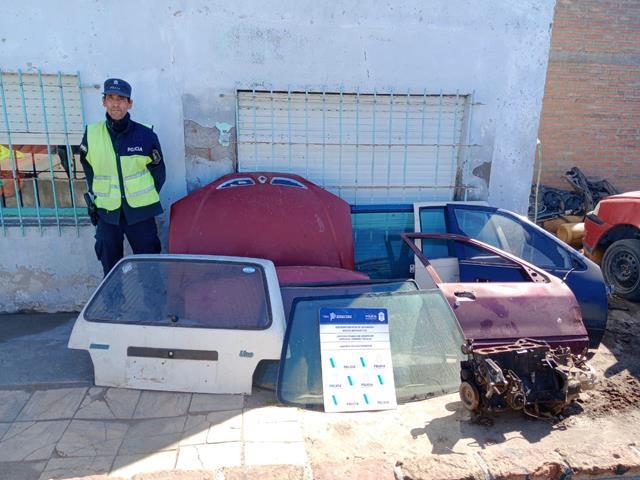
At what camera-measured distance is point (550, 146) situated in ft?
34.3

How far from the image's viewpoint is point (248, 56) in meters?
4.59

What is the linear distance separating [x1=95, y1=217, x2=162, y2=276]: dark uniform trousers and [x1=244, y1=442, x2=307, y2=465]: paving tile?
238 centimetres

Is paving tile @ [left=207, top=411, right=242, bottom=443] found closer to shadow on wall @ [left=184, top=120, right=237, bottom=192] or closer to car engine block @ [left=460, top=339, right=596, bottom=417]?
car engine block @ [left=460, top=339, right=596, bottom=417]

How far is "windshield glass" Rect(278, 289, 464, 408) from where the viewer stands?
2.90 m

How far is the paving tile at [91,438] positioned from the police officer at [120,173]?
6.09 ft

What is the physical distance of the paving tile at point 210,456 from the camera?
241 centimetres

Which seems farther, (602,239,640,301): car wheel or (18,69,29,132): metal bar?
(602,239,640,301): car wheel

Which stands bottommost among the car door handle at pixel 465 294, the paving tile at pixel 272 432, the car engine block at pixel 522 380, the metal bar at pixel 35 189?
the paving tile at pixel 272 432

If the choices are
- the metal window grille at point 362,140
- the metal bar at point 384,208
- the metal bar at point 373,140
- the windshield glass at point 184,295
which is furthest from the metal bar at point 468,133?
the windshield glass at point 184,295

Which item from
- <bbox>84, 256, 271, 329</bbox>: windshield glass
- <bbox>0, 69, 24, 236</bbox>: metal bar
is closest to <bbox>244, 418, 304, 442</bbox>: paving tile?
<bbox>84, 256, 271, 329</bbox>: windshield glass

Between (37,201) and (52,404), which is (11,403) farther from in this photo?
(37,201)

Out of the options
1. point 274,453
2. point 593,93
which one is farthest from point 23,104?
point 593,93

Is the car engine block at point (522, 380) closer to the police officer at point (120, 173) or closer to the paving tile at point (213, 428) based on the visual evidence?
the paving tile at point (213, 428)

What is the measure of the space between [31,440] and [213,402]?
101cm
